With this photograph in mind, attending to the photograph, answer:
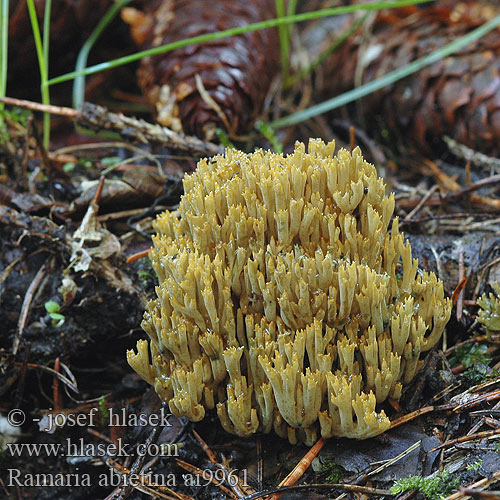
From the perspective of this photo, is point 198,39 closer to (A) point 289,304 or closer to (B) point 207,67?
(B) point 207,67

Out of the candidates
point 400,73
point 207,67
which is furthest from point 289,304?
point 400,73

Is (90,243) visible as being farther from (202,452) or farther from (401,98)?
(401,98)

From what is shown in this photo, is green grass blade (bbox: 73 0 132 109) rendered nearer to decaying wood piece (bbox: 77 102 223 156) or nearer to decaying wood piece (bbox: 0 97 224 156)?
decaying wood piece (bbox: 0 97 224 156)

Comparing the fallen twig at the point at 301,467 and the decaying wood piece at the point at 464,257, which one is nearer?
the fallen twig at the point at 301,467

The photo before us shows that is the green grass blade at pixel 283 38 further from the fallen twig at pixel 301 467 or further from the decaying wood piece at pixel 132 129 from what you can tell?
the fallen twig at pixel 301 467

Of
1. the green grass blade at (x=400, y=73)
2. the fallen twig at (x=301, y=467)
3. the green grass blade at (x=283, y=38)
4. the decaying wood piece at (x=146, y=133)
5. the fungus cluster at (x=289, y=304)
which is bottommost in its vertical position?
the fallen twig at (x=301, y=467)

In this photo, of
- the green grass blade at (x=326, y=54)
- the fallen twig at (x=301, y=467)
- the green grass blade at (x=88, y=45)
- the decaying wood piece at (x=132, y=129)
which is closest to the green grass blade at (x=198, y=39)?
the decaying wood piece at (x=132, y=129)

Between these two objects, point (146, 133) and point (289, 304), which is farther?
point (146, 133)
